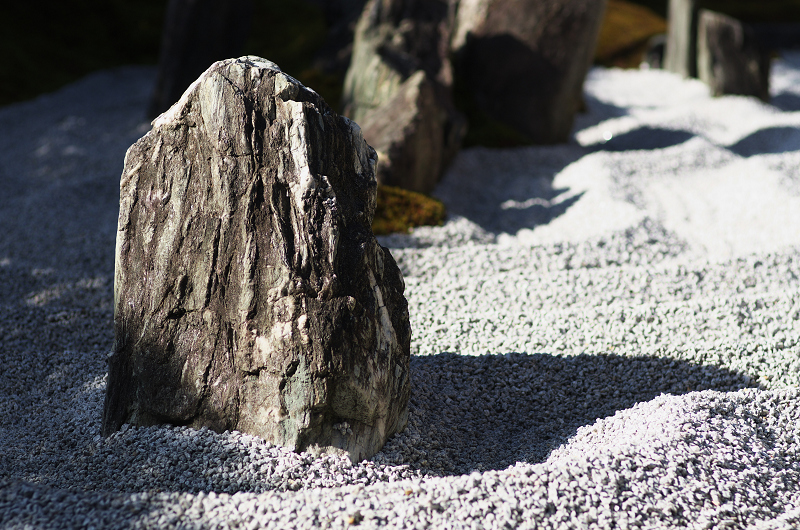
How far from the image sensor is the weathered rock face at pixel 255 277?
9.87 ft

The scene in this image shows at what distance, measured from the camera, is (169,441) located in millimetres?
3162

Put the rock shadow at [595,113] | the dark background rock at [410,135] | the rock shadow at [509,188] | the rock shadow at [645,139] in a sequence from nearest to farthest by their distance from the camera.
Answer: the dark background rock at [410,135]
the rock shadow at [509,188]
the rock shadow at [645,139]
the rock shadow at [595,113]

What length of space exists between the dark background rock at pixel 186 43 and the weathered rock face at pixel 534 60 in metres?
4.43

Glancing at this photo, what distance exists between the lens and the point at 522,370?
13.6 ft

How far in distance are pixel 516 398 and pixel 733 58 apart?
1051 centimetres

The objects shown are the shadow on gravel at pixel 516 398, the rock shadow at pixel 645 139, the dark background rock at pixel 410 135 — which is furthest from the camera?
the rock shadow at pixel 645 139

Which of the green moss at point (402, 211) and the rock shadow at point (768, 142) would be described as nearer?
the green moss at point (402, 211)

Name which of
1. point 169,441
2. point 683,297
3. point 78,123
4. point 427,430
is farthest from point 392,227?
point 78,123

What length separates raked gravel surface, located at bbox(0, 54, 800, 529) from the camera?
2.66m

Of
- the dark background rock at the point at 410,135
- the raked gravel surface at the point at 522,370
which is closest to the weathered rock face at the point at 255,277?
the raked gravel surface at the point at 522,370

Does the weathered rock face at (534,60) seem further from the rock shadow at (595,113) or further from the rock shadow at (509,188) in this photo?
the rock shadow at (595,113)

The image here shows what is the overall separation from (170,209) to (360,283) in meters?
1.07

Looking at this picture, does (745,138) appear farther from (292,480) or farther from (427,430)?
(292,480)

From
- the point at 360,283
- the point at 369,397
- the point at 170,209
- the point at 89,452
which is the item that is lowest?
the point at 89,452
